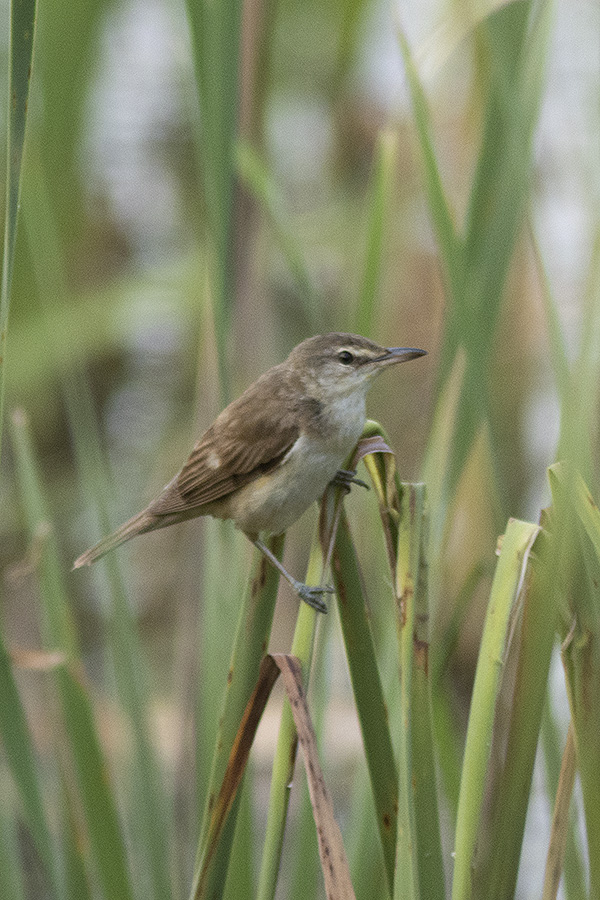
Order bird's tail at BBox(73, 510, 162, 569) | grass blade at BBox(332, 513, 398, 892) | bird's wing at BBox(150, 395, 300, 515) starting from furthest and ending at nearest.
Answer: bird's wing at BBox(150, 395, 300, 515), bird's tail at BBox(73, 510, 162, 569), grass blade at BBox(332, 513, 398, 892)

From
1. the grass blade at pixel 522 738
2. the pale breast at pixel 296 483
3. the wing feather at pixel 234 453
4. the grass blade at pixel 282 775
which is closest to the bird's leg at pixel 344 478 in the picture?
the pale breast at pixel 296 483

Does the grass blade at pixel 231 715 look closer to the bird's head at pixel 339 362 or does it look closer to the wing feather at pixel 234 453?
the wing feather at pixel 234 453

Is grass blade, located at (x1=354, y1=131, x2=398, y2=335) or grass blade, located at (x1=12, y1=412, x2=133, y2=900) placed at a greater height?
grass blade, located at (x1=354, y1=131, x2=398, y2=335)

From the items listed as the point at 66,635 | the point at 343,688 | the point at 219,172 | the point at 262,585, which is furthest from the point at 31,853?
the point at 219,172

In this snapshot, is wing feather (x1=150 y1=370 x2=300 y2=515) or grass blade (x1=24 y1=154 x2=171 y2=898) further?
wing feather (x1=150 y1=370 x2=300 y2=515)

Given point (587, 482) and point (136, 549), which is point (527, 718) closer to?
point (587, 482)

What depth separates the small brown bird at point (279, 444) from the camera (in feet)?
4.01

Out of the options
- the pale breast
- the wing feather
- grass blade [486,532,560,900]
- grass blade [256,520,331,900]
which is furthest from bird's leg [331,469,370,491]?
grass blade [486,532,560,900]

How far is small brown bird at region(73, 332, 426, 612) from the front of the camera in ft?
4.01

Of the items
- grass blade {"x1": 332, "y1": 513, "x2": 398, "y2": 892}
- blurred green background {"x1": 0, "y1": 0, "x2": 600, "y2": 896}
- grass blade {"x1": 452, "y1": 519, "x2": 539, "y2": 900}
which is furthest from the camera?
blurred green background {"x1": 0, "y1": 0, "x2": 600, "y2": 896}

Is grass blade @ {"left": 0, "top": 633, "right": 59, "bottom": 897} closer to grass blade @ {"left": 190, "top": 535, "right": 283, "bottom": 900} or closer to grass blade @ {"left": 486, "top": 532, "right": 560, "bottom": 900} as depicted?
grass blade @ {"left": 190, "top": 535, "right": 283, "bottom": 900}

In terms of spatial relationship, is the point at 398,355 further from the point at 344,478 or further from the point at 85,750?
the point at 85,750

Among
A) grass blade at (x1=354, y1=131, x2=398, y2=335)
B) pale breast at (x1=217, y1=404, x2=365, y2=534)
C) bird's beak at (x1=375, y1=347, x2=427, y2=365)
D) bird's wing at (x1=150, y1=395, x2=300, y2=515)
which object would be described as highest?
grass blade at (x1=354, y1=131, x2=398, y2=335)

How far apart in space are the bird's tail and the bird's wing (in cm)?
2
